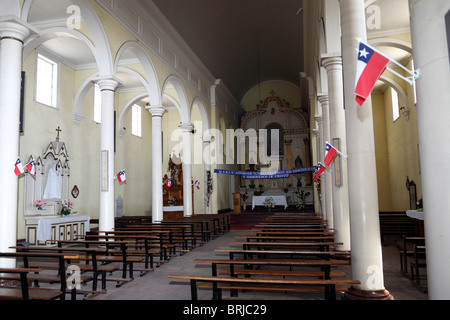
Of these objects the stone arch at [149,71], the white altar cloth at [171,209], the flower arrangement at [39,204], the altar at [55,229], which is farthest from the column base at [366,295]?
the white altar cloth at [171,209]

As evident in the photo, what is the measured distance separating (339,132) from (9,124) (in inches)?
240

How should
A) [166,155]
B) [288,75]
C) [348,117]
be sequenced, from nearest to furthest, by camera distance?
[348,117], [166,155], [288,75]

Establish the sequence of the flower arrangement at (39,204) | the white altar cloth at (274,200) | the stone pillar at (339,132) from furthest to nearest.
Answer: the white altar cloth at (274,200)
the flower arrangement at (39,204)
the stone pillar at (339,132)

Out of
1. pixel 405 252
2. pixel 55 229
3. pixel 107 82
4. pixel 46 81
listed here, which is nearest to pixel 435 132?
pixel 405 252

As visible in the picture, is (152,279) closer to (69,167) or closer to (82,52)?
(69,167)

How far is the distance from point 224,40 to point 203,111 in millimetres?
3547

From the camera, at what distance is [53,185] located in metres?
12.1

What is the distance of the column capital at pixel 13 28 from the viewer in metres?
6.05

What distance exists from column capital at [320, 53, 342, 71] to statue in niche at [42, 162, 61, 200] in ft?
31.7

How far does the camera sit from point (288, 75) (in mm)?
22984

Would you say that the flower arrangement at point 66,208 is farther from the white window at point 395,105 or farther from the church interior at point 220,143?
the white window at point 395,105

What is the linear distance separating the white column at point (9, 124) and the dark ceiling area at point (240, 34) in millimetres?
5504

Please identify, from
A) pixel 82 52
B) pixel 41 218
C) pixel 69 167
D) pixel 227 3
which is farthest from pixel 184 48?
pixel 41 218

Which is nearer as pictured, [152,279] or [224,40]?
[152,279]
